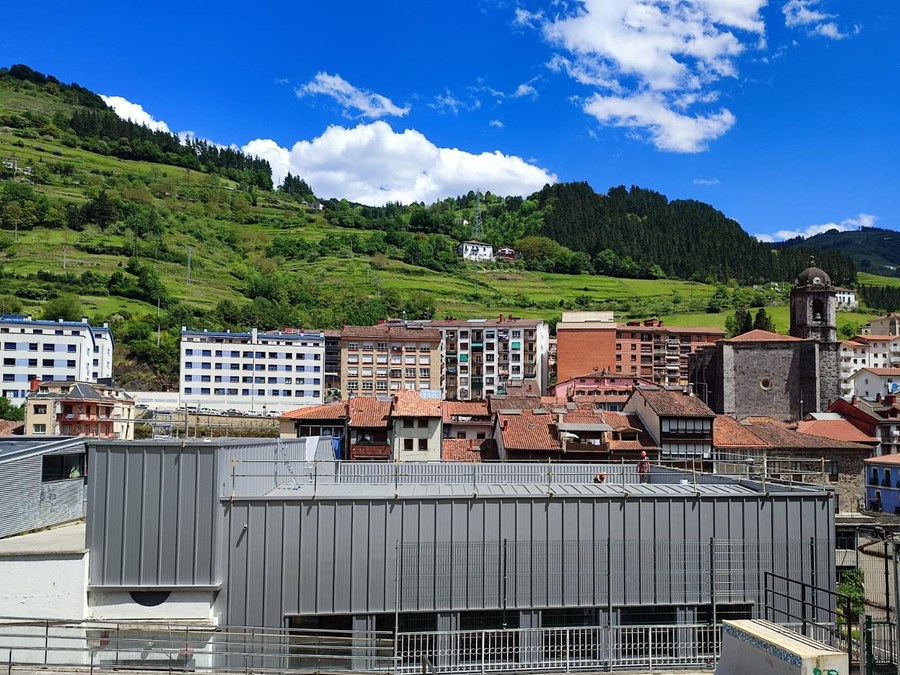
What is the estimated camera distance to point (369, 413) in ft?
158

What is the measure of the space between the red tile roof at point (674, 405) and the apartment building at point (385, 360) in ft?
149

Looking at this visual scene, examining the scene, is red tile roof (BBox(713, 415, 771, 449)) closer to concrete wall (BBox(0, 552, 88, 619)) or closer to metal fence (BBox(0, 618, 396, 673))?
metal fence (BBox(0, 618, 396, 673))

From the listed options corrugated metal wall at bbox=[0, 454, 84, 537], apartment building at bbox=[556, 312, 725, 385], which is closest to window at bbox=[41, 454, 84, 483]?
corrugated metal wall at bbox=[0, 454, 84, 537]

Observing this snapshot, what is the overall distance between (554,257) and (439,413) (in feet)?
425

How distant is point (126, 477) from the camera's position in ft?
44.5

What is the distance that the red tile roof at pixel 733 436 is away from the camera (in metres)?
46.6

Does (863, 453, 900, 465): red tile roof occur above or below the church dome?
below

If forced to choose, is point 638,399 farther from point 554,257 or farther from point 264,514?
point 554,257

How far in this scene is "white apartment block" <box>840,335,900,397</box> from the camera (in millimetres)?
112125

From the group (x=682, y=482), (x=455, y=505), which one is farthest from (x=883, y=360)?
(x=455, y=505)

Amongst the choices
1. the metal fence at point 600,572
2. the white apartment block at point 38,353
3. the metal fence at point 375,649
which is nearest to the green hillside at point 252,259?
the white apartment block at point 38,353

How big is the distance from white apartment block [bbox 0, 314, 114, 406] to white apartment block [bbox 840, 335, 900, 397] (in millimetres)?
112891

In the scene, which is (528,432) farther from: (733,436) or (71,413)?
(71,413)

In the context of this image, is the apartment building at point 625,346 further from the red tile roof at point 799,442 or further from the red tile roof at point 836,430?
the red tile roof at point 799,442
